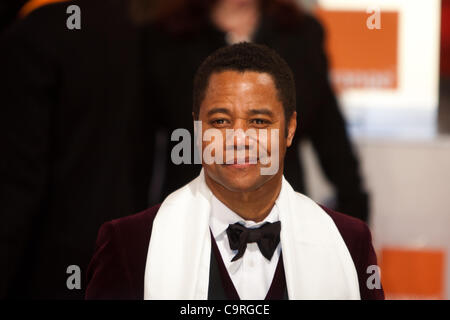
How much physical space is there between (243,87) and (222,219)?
162mm

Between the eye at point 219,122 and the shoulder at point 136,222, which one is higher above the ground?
the eye at point 219,122

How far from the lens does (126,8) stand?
1.05 metres

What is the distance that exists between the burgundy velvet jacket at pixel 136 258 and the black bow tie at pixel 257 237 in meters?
0.02

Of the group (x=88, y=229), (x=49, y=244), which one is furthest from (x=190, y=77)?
(x=49, y=244)

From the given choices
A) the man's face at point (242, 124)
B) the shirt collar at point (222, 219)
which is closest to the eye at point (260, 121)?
the man's face at point (242, 124)

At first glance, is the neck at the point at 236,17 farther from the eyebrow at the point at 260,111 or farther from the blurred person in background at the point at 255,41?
the eyebrow at the point at 260,111

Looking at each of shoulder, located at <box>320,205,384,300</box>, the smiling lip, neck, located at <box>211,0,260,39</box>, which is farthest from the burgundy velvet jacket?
neck, located at <box>211,0,260,39</box>

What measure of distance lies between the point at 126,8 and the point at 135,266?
16.9 inches

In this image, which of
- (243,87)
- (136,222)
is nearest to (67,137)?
(136,222)

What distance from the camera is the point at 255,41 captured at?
895 millimetres

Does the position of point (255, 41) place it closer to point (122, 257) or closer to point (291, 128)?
point (291, 128)

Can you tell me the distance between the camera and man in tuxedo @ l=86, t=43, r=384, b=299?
79cm

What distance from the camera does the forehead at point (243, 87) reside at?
0.79 m

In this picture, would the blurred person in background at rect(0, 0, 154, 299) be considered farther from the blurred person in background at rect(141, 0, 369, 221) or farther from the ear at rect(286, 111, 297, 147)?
the ear at rect(286, 111, 297, 147)
